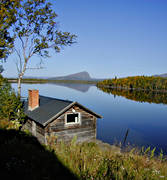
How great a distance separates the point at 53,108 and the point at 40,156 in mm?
13484

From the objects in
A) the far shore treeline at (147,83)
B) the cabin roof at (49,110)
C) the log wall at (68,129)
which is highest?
the far shore treeline at (147,83)

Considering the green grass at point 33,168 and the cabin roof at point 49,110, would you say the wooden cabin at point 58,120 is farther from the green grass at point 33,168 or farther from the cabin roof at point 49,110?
the green grass at point 33,168

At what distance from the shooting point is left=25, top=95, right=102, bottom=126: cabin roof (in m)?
18.2

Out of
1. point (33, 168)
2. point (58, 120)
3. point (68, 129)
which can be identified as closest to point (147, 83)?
point (68, 129)

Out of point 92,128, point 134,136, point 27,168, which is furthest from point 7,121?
point 134,136

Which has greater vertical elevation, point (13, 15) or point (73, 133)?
point (13, 15)

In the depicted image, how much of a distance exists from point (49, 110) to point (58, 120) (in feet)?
7.27

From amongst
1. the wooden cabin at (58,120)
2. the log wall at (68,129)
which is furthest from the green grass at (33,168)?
the log wall at (68,129)

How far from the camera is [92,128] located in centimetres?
2119

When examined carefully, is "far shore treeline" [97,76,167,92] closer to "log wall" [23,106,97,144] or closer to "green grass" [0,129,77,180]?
"log wall" [23,106,97,144]

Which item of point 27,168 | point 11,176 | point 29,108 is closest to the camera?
point 11,176

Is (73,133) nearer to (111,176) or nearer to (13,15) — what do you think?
(111,176)

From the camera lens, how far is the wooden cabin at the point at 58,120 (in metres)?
18.3

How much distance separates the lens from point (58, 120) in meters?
18.6
